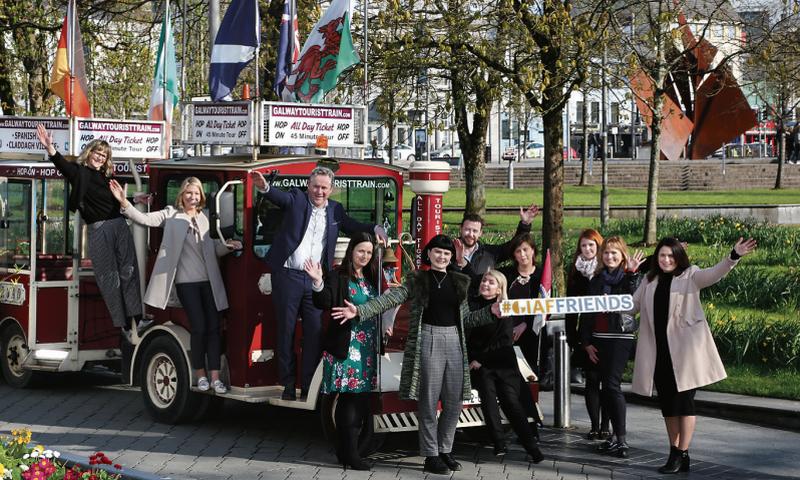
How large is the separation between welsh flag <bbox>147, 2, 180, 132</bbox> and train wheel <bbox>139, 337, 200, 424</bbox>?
3526mm

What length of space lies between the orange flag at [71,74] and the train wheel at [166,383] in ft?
12.0

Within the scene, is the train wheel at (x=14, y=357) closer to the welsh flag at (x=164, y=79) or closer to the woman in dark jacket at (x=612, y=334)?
the welsh flag at (x=164, y=79)

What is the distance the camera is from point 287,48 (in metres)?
13.6

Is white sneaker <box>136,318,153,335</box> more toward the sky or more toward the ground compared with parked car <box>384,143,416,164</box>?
more toward the ground

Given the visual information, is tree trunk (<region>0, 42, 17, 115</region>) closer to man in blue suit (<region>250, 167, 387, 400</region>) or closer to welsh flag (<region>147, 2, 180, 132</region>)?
welsh flag (<region>147, 2, 180, 132</region>)

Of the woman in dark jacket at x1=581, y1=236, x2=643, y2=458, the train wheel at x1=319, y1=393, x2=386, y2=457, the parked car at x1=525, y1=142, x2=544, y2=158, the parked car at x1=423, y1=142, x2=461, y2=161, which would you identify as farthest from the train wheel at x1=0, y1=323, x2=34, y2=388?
the parked car at x1=525, y1=142, x2=544, y2=158

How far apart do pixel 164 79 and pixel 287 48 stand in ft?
5.41

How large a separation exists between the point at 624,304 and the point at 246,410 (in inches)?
165

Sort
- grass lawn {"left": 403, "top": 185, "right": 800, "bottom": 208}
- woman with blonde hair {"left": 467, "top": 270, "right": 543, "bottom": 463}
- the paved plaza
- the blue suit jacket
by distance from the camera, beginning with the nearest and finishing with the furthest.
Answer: the paved plaza → woman with blonde hair {"left": 467, "top": 270, "right": 543, "bottom": 463} → the blue suit jacket → grass lawn {"left": 403, "top": 185, "right": 800, "bottom": 208}

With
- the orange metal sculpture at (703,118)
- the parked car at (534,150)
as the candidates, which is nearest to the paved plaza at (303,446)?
the orange metal sculpture at (703,118)

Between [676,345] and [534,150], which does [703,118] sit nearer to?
[534,150]

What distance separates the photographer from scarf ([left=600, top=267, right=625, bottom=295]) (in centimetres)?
1048

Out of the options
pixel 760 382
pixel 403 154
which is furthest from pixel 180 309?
pixel 403 154

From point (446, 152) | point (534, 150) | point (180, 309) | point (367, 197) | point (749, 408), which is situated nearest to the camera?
point (180, 309)
